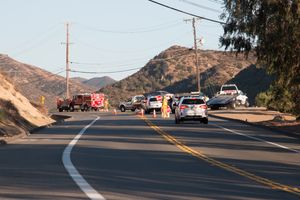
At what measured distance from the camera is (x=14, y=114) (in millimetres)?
45812

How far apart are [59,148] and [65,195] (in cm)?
1359

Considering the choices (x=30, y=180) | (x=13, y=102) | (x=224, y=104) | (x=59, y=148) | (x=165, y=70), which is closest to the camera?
(x=30, y=180)

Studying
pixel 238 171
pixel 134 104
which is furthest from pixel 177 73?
pixel 238 171

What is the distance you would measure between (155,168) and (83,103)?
7298 centimetres

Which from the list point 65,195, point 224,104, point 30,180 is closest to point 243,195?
point 65,195

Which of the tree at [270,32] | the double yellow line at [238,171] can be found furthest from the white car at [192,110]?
the double yellow line at [238,171]

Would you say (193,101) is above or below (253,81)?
below

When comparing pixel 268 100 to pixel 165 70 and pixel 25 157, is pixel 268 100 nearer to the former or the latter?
pixel 25 157

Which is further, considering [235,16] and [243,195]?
[235,16]

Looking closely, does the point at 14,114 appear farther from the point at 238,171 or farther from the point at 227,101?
the point at 227,101

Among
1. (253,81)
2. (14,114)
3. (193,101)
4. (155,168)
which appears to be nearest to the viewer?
(155,168)

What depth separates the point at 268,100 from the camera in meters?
64.1

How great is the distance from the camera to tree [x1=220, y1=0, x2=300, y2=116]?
1239 inches

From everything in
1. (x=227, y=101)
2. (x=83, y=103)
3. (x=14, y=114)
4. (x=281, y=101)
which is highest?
(x=83, y=103)
